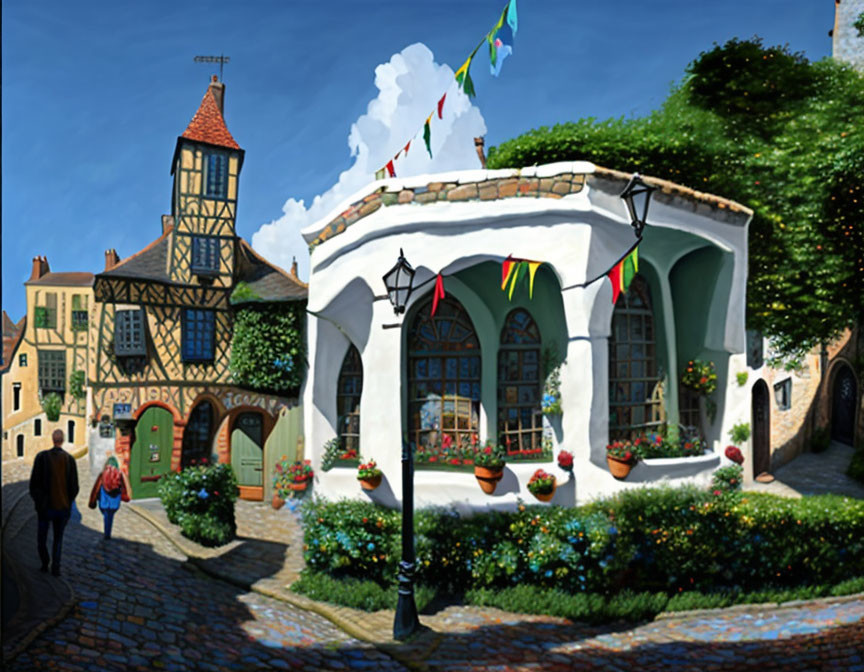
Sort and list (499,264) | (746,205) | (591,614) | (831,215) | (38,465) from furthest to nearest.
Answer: (746,205), (831,215), (499,264), (591,614), (38,465)

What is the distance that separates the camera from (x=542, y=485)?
7.48m

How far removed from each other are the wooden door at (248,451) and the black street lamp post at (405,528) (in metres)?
7.56

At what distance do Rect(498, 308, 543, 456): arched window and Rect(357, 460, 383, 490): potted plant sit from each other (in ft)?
6.11

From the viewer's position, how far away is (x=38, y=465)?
602 cm

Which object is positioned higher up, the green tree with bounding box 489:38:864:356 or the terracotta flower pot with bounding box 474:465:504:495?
the green tree with bounding box 489:38:864:356

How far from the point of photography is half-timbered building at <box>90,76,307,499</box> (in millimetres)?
11836

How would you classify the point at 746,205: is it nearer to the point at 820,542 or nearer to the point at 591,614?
the point at 820,542

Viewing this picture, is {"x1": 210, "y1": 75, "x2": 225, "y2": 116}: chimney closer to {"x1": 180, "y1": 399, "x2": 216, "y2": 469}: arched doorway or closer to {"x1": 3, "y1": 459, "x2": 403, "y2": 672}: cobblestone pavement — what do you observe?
{"x1": 3, "y1": 459, "x2": 403, "y2": 672}: cobblestone pavement

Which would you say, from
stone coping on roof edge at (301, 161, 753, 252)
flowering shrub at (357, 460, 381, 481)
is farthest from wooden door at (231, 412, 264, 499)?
stone coping on roof edge at (301, 161, 753, 252)

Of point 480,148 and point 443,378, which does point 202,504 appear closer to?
point 443,378

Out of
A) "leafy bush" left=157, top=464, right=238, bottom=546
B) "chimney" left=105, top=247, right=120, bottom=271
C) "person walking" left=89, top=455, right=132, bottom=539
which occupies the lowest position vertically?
"leafy bush" left=157, top=464, right=238, bottom=546

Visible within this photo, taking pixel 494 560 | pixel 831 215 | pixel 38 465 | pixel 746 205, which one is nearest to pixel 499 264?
pixel 494 560

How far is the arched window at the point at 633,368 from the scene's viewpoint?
28.0 feet

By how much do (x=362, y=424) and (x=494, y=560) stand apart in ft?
8.71
